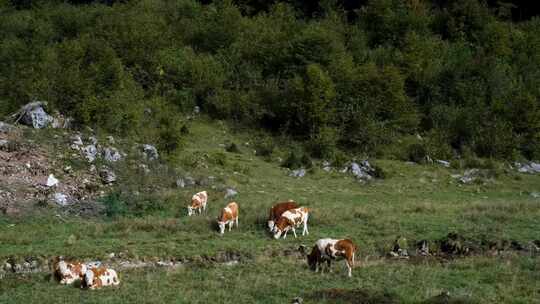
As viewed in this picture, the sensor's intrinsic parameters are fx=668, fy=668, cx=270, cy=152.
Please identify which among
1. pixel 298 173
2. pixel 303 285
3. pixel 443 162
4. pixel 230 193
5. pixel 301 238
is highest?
pixel 303 285

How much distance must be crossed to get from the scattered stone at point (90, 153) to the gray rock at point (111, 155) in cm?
45

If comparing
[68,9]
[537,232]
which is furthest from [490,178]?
[68,9]

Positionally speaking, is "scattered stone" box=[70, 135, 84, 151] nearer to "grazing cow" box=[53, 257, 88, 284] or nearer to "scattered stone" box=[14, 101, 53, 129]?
"scattered stone" box=[14, 101, 53, 129]

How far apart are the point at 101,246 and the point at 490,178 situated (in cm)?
2296

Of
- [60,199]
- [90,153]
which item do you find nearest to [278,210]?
[60,199]

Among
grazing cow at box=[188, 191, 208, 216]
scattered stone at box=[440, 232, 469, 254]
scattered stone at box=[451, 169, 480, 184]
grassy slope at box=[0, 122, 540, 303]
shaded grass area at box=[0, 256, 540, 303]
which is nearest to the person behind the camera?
shaded grass area at box=[0, 256, 540, 303]

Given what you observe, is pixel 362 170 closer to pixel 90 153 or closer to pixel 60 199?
pixel 90 153

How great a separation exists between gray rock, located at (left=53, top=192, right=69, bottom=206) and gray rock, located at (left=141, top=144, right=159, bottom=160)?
571 centimetres

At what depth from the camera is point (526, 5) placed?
7481 cm

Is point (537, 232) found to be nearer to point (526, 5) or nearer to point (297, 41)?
point (297, 41)

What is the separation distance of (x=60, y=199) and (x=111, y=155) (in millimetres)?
4695

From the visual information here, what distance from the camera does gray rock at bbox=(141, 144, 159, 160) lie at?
1249 inches

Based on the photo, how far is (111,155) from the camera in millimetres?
30359

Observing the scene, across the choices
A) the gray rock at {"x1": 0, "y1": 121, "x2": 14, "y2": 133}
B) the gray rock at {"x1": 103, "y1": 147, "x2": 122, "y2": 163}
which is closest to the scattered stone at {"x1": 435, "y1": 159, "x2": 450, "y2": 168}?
the gray rock at {"x1": 103, "y1": 147, "x2": 122, "y2": 163}
